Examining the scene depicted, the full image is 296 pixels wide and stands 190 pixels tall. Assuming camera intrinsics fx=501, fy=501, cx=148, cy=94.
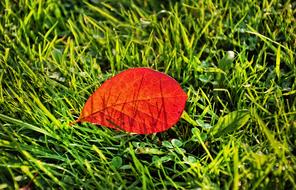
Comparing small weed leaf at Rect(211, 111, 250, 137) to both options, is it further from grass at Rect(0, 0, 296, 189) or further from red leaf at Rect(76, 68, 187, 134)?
red leaf at Rect(76, 68, 187, 134)

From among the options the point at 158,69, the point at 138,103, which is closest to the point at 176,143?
the point at 138,103

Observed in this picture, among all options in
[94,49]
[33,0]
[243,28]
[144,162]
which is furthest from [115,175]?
[33,0]

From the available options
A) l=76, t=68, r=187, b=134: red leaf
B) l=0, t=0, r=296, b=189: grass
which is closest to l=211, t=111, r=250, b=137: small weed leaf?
l=0, t=0, r=296, b=189: grass

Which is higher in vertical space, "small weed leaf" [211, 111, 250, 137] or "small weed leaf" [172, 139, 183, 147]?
"small weed leaf" [211, 111, 250, 137]

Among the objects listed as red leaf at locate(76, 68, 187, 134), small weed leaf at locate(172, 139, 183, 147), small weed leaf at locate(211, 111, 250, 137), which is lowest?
small weed leaf at locate(172, 139, 183, 147)

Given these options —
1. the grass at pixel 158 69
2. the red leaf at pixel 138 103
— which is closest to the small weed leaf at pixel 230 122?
the grass at pixel 158 69

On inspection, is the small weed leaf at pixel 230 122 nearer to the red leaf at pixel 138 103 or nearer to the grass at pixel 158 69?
the grass at pixel 158 69
